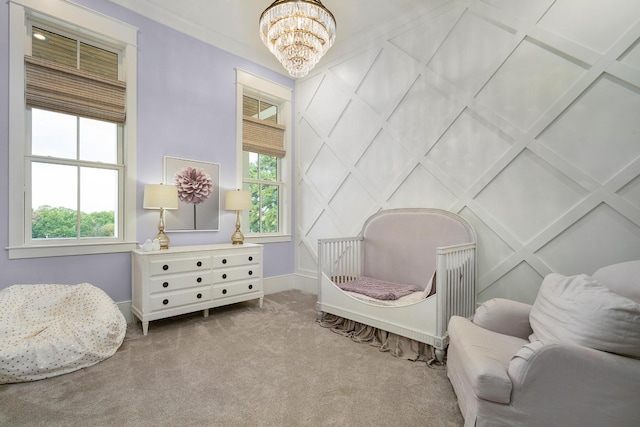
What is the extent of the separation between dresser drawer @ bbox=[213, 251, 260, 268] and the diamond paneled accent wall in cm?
112

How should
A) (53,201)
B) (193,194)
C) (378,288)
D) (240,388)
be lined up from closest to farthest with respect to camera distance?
1. (240,388)
2. (53,201)
3. (378,288)
4. (193,194)

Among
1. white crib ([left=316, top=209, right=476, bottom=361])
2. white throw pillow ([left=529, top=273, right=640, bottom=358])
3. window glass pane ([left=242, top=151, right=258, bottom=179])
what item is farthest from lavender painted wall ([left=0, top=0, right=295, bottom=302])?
white throw pillow ([left=529, top=273, right=640, bottom=358])

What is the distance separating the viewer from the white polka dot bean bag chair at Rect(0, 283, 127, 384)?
1775mm

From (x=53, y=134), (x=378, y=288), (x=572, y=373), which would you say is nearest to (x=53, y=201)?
(x=53, y=134)

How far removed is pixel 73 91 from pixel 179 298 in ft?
6.49

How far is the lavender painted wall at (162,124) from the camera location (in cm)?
231

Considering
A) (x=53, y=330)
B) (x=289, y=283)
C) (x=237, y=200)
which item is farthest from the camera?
(x=289, y=283)

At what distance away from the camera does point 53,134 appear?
8.20 ft

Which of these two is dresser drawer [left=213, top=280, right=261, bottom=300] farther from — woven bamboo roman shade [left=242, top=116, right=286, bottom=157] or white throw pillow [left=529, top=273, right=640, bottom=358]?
white throw pillow [left=529, top=273, right=640, bottom=358]

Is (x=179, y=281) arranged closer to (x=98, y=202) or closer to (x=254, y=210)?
(x=98, y=202)

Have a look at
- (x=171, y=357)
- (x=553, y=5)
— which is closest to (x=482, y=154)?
(x=553, y=5)

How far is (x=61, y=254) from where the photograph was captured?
2.47 m

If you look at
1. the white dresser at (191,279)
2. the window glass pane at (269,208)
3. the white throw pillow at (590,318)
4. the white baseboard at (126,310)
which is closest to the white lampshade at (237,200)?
the white dresser at (191,279)

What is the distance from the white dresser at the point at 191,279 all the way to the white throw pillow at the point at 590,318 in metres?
2.52
